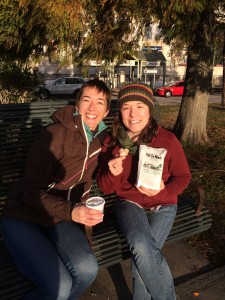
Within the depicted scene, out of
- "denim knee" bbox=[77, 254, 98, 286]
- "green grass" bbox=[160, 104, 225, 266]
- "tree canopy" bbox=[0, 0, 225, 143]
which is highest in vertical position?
"tree canopy" bbox=[0, 0, 225, 143]

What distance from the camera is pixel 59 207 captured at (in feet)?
7.38

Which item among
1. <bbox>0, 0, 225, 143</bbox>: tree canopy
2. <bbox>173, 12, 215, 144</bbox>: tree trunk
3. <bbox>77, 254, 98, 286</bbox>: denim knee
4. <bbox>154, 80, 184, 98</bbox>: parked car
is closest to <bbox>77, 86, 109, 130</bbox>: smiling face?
<bbox>77, 254, 98, 286</bbox>: denim knee

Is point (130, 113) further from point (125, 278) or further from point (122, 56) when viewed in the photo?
point (122, 56)

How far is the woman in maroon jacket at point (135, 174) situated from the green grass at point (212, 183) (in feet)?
3.50

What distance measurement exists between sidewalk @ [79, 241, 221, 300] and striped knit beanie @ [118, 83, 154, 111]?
159 centimetres

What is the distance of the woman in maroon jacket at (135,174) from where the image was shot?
2508mm

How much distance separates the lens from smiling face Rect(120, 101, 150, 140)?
2662 millimetres

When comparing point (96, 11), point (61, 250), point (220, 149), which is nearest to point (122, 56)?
point (96, 11)

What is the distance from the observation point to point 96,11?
456 cm

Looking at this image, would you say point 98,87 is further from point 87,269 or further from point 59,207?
point 87,269

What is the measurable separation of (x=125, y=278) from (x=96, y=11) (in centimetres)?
341

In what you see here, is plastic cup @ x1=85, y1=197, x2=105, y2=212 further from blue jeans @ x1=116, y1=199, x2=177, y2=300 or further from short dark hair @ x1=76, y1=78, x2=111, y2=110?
short dark hair @ x1=76, y1=78, x2=111, y2=110

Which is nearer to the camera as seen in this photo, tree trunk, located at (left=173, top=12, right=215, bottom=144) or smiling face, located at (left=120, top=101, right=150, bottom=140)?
smiling face, located at (left=120, top=101, right=150, bottom=140)

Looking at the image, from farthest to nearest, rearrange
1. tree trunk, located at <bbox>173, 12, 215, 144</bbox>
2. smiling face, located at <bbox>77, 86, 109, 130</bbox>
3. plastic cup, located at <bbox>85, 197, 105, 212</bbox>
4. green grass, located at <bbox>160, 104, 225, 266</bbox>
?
tree trunk, located at <bbox>173, 12, 215, 144</bbox> < green grass, located at <bbox>160, 104, 225, 266</bbox> < smiling face, located at <bbox>77, 86, 109, 130</bbox> < plastic cup, located at <bbox>85, 197, 105, 212</bbox>
